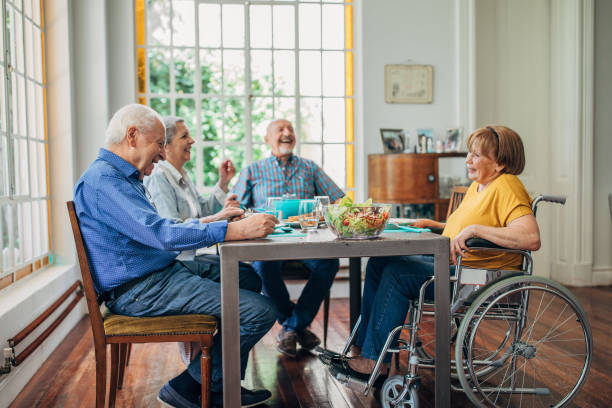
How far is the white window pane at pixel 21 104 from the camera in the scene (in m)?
3.20

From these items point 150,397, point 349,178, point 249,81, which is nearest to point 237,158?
point 249,81

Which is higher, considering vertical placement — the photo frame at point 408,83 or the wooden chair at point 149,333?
the photo frame at point 408,83

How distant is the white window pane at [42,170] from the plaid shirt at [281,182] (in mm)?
1258

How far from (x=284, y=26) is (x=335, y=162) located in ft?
4.22

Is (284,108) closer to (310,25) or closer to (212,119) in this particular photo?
(212,119)

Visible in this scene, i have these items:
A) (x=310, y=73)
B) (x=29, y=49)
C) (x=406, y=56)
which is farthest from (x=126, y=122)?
(x=406, y=56)

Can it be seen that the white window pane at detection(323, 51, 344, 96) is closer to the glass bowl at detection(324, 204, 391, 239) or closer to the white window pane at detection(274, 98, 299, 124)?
the white window pane at detection(274, 98, 299, 124)

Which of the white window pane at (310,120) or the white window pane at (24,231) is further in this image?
the white window pane at (310,120)

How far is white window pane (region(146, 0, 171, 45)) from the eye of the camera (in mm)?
4684

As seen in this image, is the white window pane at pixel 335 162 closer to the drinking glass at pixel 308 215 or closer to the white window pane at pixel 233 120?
the white window pane at pixel 233 120

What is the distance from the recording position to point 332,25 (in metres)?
5.04

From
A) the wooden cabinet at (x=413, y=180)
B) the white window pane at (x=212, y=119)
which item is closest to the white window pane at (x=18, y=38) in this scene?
the white window pane at (x=212, y=119)

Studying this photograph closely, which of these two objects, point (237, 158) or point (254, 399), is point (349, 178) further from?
point (254, 399)

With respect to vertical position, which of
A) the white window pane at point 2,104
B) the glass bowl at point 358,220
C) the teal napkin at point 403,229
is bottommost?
the teal napkin at point 403,229
